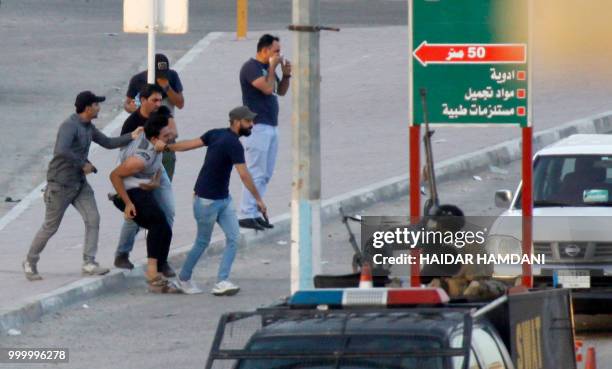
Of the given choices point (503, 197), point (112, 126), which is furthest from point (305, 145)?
point (112, 126)

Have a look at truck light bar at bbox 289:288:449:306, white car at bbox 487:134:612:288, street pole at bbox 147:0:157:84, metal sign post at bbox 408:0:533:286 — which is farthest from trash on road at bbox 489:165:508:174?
truck light bar at bbox 289:288:449:306

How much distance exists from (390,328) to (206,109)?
645 inches

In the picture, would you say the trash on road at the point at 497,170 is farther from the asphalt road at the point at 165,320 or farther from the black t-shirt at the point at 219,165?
the black t-shirt at the point at 219,165

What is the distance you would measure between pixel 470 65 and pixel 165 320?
146 inches

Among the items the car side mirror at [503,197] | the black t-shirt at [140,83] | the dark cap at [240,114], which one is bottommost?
the car side mirror at [503,197]

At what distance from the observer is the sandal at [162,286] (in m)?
13.7

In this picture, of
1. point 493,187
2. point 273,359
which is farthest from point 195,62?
point 273,359

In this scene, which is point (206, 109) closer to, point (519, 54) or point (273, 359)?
point (519, 54)

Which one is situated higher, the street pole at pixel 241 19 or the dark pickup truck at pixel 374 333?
the street pole at pixel 241 19

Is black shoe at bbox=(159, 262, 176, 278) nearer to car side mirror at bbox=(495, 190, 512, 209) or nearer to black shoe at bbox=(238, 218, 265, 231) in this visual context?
black shoe at bbox=(238, 218, 265, 231)

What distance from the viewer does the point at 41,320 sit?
41.2ft

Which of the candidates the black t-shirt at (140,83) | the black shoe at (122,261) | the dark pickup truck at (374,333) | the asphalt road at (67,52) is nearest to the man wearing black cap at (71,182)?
the black shoe at (122,261)

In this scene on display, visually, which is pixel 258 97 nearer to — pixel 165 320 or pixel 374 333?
pixel 165 320

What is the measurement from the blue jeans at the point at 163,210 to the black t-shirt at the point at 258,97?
235cm
